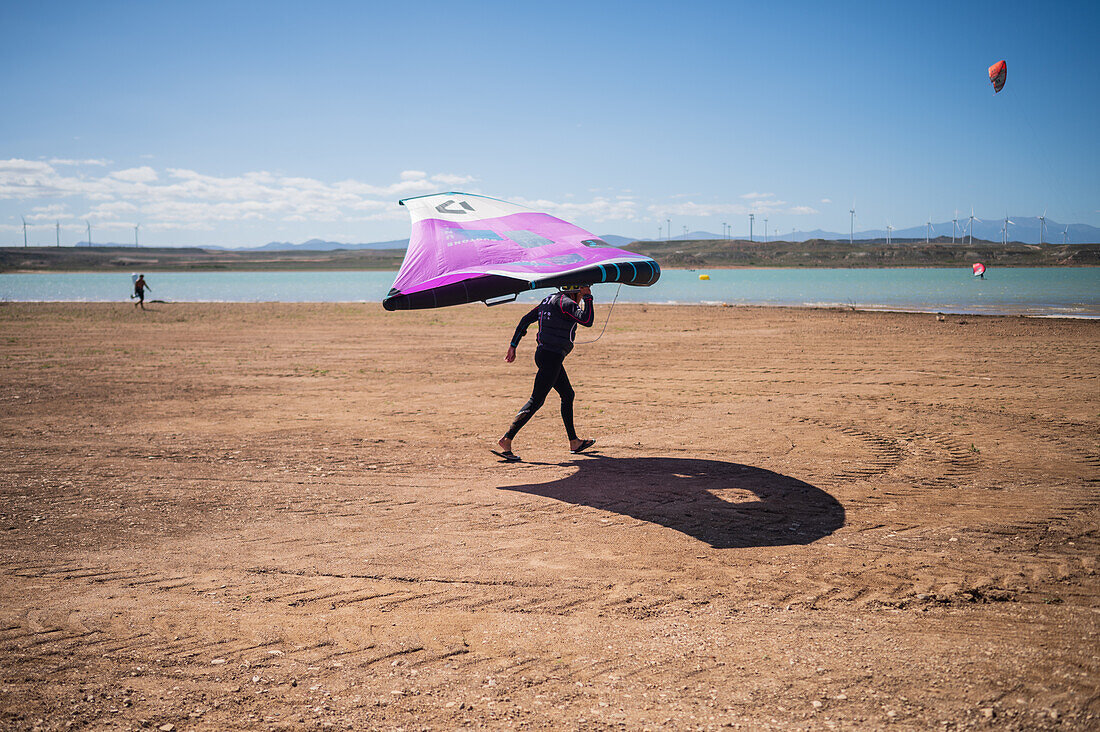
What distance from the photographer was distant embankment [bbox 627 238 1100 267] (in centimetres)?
13600

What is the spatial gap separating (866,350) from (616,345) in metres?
7.14

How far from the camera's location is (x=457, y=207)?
9.80 meters

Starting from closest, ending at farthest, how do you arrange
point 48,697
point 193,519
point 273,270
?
point 48,697, point 193,519, point 273,270

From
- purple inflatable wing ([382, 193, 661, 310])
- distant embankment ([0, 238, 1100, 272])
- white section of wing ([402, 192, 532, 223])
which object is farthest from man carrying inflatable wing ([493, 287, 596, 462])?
distant embankment ([0, 238, 1100, 272])

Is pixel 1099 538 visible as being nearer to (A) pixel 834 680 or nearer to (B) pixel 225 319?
(A) pixel 834 680

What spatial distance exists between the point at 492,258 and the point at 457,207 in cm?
167

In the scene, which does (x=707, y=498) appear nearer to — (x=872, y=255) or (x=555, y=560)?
(x=555, y=560)

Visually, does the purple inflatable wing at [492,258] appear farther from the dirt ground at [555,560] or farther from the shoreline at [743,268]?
the shoreline at [743,268]

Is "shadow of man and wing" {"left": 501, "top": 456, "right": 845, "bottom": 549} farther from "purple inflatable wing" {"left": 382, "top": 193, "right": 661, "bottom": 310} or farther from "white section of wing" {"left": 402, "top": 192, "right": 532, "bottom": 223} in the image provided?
"white section of wing" {"left": 402, "top": 192, "right": 532, "bottom": 223}

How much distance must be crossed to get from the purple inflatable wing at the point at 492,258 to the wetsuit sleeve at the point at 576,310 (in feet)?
1.50

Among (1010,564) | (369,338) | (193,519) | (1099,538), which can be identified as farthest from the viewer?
(369,338)

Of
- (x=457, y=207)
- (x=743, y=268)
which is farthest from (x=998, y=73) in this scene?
(x=743, y=268)

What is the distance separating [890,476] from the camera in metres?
8.15

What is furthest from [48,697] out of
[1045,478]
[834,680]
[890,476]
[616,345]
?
[616,345]
